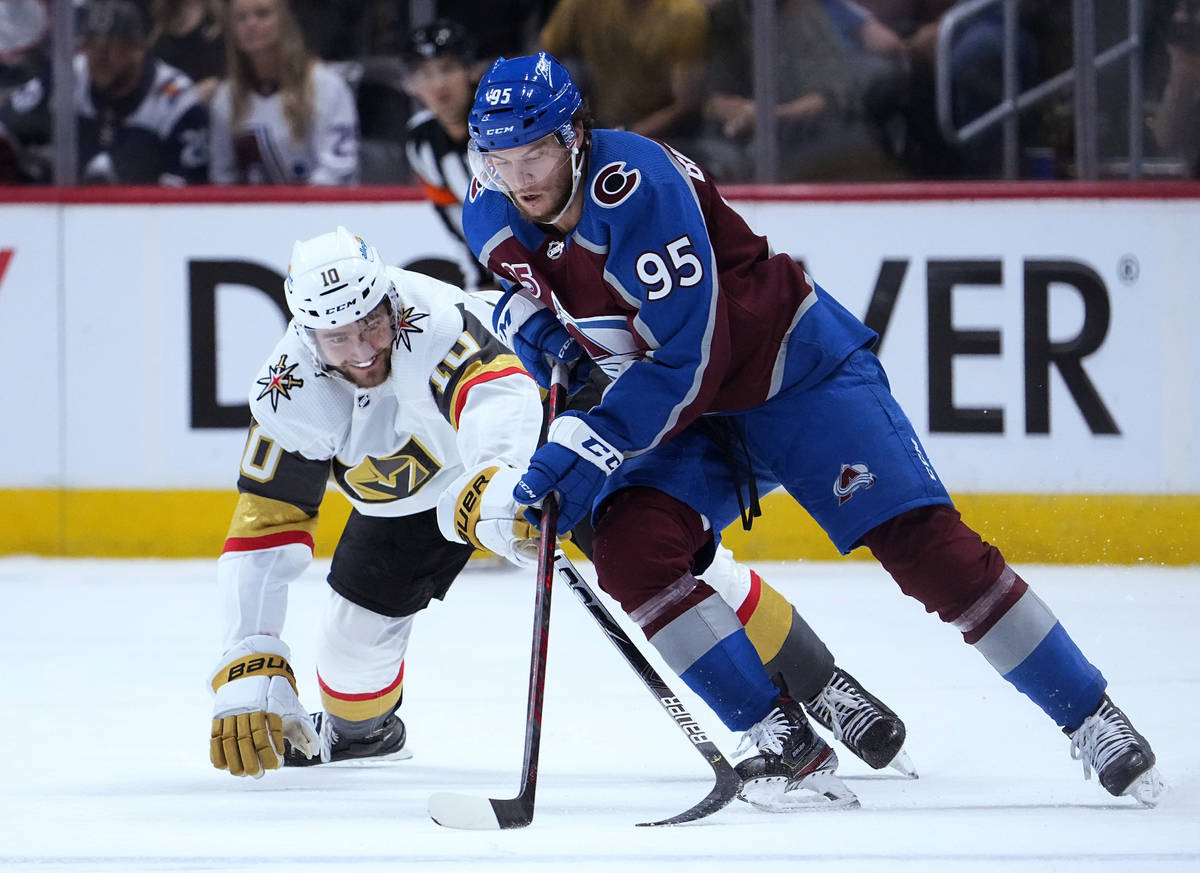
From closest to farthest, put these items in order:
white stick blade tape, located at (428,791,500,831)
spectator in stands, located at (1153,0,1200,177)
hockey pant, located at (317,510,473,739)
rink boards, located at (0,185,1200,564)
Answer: white stick blade tape, located at (428,791,500,831), hockey pant, located at (317,510,473,739), rink boards, located at (0,185,1200,564), spectator in stands, located at (1153,0,1200,177)

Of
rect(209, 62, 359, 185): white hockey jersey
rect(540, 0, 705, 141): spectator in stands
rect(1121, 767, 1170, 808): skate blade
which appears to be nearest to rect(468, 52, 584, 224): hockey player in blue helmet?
rect(1121, 767, 1170, 808): skate blade

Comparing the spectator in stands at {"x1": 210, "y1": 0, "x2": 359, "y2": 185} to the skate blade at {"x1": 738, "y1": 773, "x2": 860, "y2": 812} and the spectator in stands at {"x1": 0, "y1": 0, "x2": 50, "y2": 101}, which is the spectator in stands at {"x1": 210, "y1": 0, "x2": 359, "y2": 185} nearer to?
the spectator in stands at {"x1": 0, "y1": 0, "x2": 50, "y2": 101}

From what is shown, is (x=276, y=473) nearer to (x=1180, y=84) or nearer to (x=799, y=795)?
(x=799, y=795)

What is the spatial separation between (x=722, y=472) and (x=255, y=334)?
2.86 m

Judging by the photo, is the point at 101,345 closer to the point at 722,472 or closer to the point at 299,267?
the point at 299,267

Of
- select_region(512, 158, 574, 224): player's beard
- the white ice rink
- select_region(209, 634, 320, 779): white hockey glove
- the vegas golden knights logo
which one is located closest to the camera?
the white ice rink

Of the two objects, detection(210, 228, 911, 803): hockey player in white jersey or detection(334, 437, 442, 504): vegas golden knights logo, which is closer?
detection(210, 228, 911, 803): hockey player in white jersey

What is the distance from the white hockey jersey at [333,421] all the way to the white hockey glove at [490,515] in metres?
0.08

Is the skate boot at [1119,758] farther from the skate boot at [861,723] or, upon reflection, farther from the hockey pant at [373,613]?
the hockey pant at [373,613]

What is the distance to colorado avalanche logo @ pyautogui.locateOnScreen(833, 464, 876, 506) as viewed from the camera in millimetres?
2597

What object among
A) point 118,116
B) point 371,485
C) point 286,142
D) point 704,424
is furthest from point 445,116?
point 704,424

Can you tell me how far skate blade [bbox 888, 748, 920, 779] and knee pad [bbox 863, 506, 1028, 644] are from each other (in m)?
0.31

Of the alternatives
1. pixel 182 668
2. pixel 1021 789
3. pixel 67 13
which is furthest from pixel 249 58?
pixel 1021 789

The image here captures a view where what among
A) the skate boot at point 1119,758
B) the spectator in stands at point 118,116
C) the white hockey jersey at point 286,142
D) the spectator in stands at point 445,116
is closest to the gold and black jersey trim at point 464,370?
the skate boot at point 1119,758
